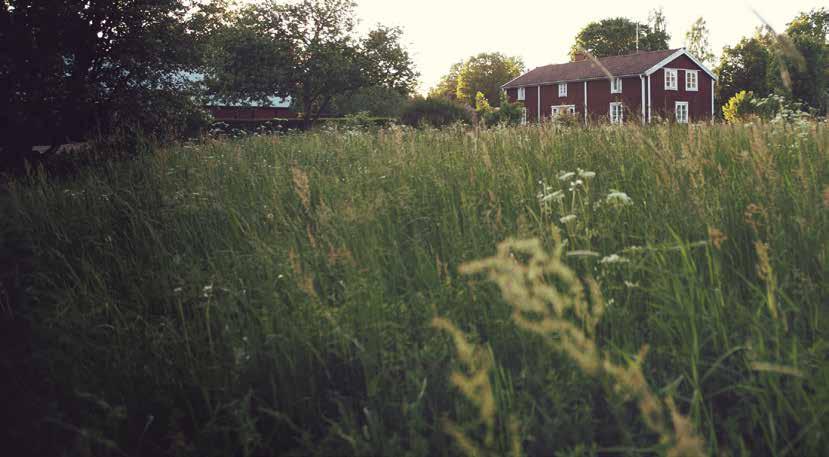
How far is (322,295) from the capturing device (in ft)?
10.2

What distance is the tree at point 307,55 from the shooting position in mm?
35188

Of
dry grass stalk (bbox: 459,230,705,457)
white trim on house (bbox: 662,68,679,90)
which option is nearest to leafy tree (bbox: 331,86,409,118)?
white trim on house (bbox: 662,68,679,90)

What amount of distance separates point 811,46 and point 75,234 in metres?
60.4

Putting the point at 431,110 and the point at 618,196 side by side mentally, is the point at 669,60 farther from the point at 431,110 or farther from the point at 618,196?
the point at 618,196

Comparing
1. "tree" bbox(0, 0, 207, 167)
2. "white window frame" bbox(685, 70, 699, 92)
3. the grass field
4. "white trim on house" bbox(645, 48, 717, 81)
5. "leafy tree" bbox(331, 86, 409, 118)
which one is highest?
"white trim on house" bbox(645, 48, 717, 81)

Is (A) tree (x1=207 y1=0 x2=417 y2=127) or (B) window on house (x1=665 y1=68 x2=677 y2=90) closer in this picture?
(A) tree (x1=207 y1=0 x2=417 y2=127)

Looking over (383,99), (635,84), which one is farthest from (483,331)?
(635,84)

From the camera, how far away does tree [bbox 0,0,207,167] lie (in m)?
11.0

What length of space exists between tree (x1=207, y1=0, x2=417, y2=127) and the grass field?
32213mm

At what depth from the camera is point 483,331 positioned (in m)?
2.55

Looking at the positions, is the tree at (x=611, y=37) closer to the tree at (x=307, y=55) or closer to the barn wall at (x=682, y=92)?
the barn wall at (x=682, y=92)

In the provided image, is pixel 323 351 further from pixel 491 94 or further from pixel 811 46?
pixel 491 94

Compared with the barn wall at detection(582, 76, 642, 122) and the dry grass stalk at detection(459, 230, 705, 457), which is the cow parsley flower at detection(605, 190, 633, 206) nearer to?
the dry grass stalk at detection(459, 230, 705, 457)

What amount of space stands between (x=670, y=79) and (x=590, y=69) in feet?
19.1
